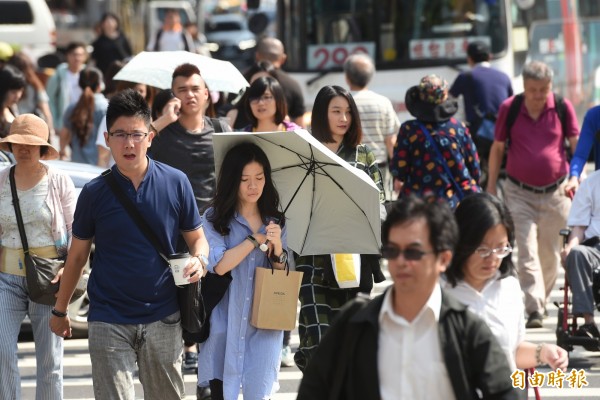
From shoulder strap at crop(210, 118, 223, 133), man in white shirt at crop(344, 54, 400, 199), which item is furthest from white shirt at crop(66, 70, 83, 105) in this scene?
shoulder strap at crop(210, 118, 223, 133)

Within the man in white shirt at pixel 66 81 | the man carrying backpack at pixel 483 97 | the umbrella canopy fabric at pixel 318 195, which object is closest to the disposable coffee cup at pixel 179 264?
the umbrella canopy fabric at pixel 318 195

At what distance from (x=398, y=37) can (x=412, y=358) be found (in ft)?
41.1

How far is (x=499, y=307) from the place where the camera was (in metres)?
5.02

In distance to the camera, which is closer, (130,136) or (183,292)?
(130,136)

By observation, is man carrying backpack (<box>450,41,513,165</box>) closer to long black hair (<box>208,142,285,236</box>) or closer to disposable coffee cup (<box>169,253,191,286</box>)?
long black hair (<box>208,142,285,236</box>)

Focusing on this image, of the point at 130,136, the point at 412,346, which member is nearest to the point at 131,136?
the point at 130,136

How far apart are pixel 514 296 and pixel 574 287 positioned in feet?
13.1

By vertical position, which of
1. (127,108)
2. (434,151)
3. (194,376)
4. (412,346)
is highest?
(127,108)

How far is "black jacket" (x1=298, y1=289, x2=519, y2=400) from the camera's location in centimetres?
421

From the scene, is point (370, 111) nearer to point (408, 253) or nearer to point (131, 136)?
point (131, 136)

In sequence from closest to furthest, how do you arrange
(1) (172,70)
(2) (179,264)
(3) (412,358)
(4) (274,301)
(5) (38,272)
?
(3) (412,358)
(2) (179,264)
(4) (274,301)
(5) (38,272)
(1) (172,70)

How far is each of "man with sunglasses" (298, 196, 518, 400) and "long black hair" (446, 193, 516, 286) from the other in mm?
727

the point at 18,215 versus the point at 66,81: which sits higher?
the point at 66,81

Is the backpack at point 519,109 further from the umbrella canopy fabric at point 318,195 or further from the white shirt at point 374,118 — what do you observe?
the umbrella canopy fabric at point 318,195
